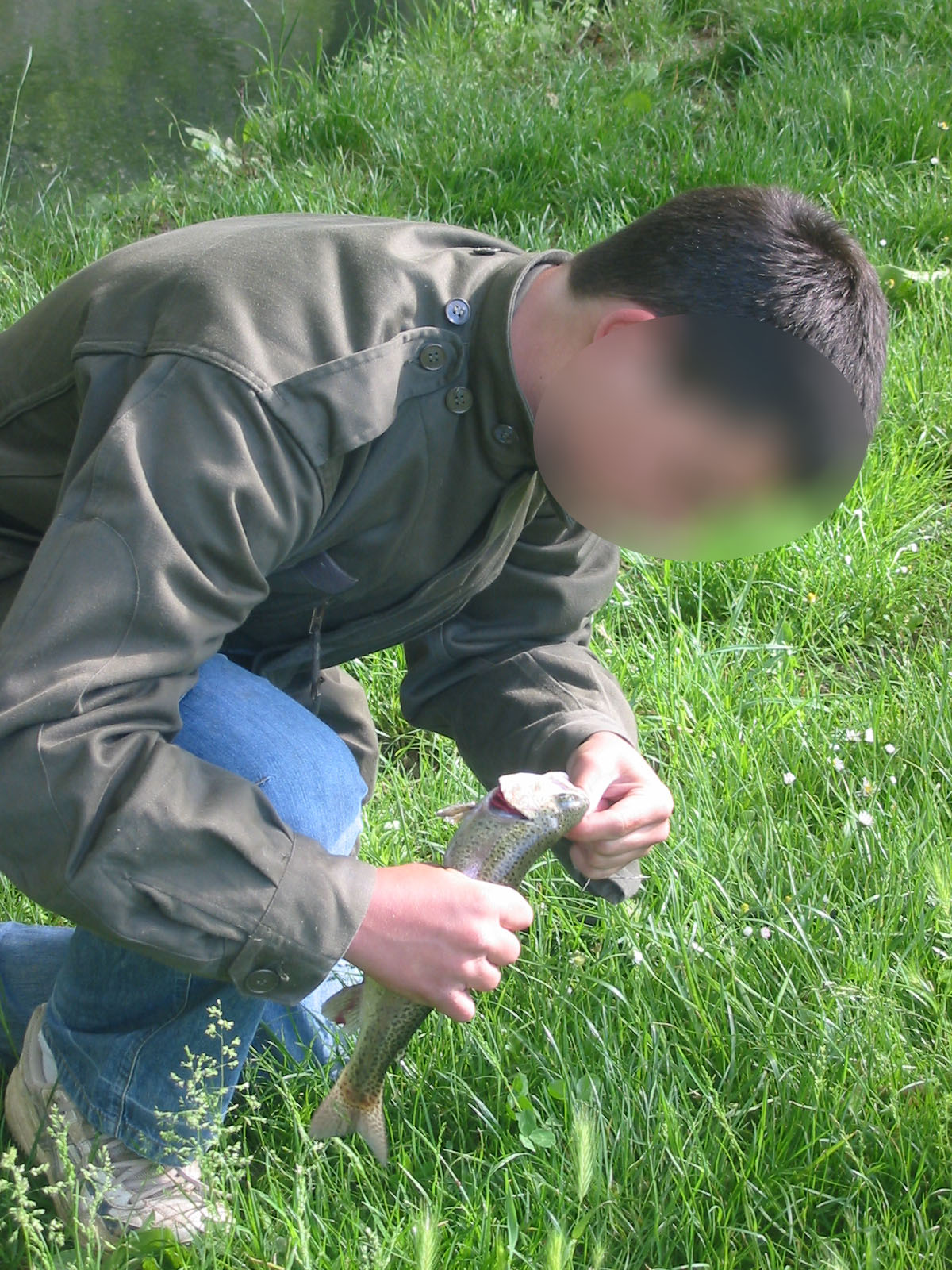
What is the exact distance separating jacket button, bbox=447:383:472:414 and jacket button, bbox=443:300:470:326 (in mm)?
92

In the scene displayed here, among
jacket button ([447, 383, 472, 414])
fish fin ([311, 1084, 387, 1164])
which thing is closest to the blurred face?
jacket button ([447, 383, 472, 414])

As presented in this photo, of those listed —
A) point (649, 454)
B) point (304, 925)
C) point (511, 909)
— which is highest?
point (649, 454)

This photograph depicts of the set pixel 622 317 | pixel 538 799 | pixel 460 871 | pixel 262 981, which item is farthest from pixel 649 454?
pixel 262 981

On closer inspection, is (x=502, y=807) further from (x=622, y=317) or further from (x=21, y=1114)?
(x=21, y=1114)

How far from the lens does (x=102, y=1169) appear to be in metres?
1.93

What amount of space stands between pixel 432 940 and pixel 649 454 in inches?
27.8

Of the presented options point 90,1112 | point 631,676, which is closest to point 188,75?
point 631,676

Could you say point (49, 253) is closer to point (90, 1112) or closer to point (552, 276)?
point (552, 276)

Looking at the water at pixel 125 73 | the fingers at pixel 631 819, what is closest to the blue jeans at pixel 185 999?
the fingers at pixel 631 819

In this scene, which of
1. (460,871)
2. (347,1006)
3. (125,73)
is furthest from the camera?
(125,73)

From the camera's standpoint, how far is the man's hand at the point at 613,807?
2.03m

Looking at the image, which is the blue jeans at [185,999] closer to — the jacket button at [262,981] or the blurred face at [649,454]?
the jacket button at [262,981]

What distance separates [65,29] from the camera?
6.38 meters

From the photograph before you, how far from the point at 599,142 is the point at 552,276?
3.10m
